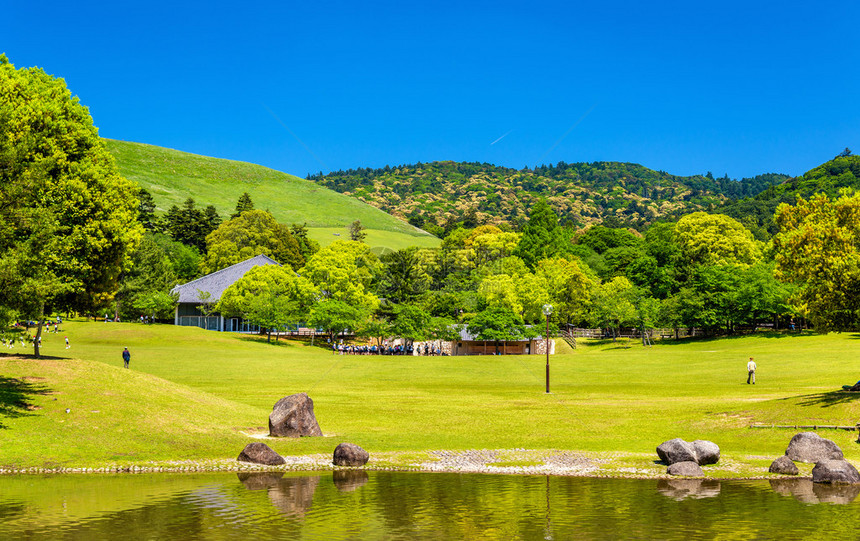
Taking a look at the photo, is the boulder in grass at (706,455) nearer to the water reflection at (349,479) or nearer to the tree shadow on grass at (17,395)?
the water reflection at (349,479)

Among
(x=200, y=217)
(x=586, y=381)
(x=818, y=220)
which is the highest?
(x=200, y=217)

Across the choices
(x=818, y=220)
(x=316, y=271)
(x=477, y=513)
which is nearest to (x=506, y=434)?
(x=477, y=513)

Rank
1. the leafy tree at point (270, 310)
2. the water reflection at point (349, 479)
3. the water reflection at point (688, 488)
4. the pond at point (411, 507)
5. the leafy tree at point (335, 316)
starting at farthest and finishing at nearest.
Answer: the leafy tree at point (335, 316)
the leafy tree at point (270, 310)
the water reflection at point (349, 479)
the water reflection at point (688, 488)
the pond at point (411, 507)

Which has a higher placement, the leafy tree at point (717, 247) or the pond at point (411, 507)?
the leafy tree at point (717, 247)

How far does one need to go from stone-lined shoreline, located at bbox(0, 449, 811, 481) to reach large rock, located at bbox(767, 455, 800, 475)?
24 centimetres

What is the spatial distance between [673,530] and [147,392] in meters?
26.4

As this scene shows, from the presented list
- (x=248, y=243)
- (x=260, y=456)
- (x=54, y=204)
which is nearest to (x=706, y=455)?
(x=260, y=456)

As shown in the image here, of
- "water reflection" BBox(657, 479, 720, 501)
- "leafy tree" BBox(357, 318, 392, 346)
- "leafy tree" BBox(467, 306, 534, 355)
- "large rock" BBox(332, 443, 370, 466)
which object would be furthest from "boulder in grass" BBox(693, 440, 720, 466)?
"leafy tree" BBox(357, 318, 392, 346)

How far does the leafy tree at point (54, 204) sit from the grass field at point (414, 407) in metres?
4.73

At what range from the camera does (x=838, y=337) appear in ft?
272

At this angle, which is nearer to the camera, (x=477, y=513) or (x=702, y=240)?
(x=477, y=513)

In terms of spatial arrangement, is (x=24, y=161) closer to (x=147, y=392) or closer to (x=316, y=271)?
(x=147, y=392)

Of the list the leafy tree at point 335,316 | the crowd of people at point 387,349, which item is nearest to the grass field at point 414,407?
the crowd of people at point 387,349

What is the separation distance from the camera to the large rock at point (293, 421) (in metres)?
29.1
